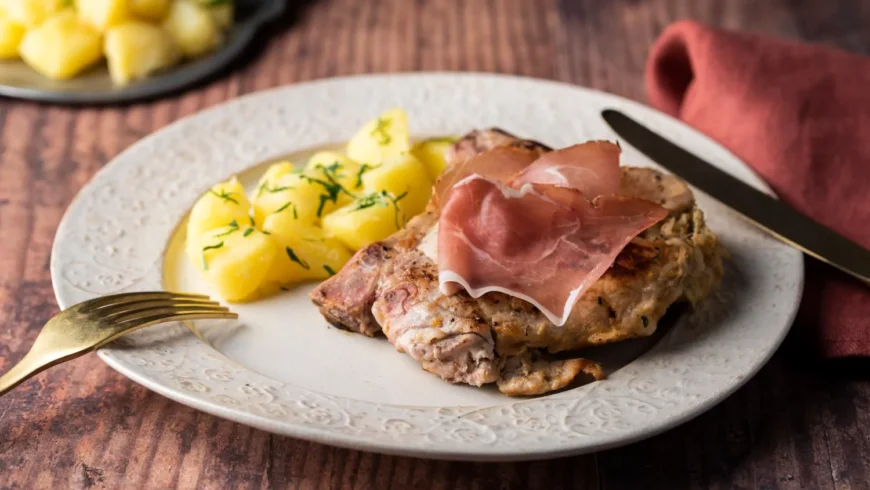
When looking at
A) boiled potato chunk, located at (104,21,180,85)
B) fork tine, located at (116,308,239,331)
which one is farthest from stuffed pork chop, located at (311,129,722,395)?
boiled potato chunk, located at (104,21,180,85)

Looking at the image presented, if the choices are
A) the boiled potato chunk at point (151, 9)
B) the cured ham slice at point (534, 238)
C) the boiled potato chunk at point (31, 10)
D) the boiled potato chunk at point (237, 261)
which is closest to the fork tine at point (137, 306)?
the boiled potato chunk at point (237, 261)

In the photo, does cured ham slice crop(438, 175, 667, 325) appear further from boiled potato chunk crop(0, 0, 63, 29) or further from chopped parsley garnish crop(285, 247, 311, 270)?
boiled potato chunk crop(0, 0, 63, 29)

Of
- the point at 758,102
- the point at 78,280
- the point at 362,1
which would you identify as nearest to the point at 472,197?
the point at 78,280

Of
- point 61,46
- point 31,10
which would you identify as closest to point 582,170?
point 61,46

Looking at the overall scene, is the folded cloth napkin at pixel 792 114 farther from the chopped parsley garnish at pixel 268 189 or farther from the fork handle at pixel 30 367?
the fork handle at pixel 30 367

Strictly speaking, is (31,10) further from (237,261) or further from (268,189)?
(237,261)

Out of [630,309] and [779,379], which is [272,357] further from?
[779,379]

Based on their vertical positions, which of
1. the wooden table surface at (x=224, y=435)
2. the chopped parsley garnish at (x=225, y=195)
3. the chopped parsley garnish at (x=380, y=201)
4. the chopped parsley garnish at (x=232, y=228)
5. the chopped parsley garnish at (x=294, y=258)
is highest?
the chopped parsley garnish at (x=380, y=201)

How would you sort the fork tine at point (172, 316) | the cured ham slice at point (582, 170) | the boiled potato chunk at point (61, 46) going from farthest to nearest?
the boiled potato chunk at point (61, 46) → the cured ham slice at point (582, 170) → the fork tine at point (172, 316)
